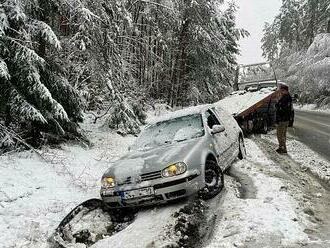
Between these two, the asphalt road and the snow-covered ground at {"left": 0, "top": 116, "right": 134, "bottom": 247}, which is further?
the asphalt road

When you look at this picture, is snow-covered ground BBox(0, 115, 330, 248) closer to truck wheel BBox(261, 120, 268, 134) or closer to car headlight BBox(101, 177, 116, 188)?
car headlight BBox(101, 177, 116, 188)

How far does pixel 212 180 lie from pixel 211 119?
6.69 feet

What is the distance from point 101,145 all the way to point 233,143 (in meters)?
4.91

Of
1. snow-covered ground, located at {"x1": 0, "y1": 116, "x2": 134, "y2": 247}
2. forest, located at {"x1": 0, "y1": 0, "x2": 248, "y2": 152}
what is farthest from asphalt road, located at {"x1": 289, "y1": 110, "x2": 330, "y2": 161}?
snow-covered ground, located at {"x1": 0, "y1": 116, "x2": 134, "y2": 247}

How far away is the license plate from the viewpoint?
6.70m

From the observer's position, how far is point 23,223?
6.61 metres

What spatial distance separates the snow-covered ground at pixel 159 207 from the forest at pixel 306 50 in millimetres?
25445

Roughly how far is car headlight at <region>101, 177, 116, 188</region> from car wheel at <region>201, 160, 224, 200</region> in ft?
5.17

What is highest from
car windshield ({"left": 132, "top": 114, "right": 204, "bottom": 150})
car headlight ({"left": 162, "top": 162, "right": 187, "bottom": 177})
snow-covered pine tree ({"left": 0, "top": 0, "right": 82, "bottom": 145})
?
snow-covered pine tree ({"left": 0, "top": 0, "right": 82, "bottom": 145})

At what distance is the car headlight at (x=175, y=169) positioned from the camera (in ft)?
22.0

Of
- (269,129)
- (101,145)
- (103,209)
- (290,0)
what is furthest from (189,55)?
(290,0)

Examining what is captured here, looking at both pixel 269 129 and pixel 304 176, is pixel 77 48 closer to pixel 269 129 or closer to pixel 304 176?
pixel 304 176

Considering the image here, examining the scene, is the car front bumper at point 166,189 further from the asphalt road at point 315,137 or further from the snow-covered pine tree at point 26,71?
the asphalt road at point 315,137

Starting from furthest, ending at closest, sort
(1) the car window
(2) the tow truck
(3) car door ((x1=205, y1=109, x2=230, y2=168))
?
1. (2) the tow truck
2. (1) the car window
3. (3) car door ((x1=205, y1=109, x2=230, y2=168))
